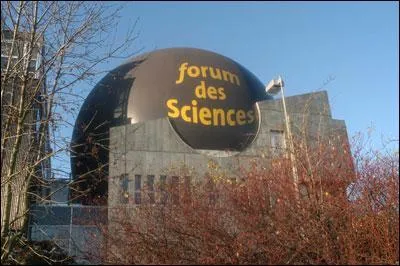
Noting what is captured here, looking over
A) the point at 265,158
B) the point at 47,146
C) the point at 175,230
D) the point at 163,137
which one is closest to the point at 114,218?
the point at 47,146

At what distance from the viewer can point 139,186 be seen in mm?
19531

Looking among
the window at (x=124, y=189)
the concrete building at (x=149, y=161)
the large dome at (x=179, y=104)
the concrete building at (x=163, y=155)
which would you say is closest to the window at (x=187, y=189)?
the concrete building at (x=149, y=161)

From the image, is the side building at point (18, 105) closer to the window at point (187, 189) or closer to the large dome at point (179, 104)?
the window at point (187, 189)

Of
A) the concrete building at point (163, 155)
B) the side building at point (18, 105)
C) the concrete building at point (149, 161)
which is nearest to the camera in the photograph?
the side building at point (18, 105)

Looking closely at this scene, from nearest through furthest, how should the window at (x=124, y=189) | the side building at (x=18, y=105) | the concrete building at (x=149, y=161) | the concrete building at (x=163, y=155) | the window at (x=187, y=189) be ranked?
the side building at (x=18, y=105) → the window at (x=187, y=189) → the window at (x=124, y=189) → the concrete building at (x=149, y=161) → the concrete building at (x=163, y=155)

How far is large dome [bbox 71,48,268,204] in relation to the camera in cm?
2114

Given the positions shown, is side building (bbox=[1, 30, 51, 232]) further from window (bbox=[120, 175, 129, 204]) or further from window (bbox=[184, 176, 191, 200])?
window (bbox=[120, 175, 129, 204])

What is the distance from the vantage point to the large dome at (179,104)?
21.1 m

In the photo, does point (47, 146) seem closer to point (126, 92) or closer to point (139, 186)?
point (139, 186)

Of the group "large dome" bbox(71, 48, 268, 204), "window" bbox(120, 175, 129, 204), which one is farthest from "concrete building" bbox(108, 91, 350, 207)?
"large dome" bbox(71, 48, 268, 204)

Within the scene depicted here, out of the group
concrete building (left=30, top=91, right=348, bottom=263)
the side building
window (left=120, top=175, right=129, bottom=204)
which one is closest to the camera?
the side building

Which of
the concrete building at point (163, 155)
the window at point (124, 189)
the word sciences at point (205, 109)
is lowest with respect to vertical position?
the window at point (124, 189)

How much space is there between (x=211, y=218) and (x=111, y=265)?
2268 mm

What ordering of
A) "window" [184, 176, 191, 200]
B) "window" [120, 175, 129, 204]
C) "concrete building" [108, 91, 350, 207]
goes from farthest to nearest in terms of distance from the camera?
"concrete building" [108, 91, 350, 207], "window" [120, 175, 129, 204], "window" [184, 176, 191, 200]
